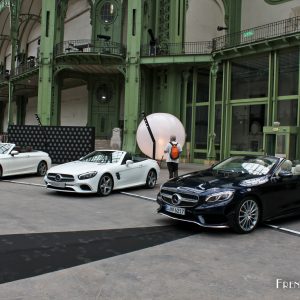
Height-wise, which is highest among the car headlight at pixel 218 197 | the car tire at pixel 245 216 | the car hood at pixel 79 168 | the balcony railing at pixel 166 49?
the balcony railing at pixel 166 49

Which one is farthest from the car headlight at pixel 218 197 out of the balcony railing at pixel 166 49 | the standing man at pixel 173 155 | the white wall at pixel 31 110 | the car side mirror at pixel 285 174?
the white wall at pixel 31 110

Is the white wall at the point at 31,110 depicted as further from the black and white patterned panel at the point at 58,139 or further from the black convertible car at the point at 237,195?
the black convertible car at the point at 237,195

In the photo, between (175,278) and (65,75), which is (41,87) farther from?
(175,278)

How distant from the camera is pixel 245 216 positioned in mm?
7594

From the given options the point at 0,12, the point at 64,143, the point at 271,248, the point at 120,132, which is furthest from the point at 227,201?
the point at 0,12

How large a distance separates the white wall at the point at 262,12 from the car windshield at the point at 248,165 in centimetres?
1854

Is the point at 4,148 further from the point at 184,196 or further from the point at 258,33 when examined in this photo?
the point at 258,33

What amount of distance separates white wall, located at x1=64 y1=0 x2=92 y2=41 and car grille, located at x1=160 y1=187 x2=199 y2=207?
27.3m

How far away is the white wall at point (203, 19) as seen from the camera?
28578mm

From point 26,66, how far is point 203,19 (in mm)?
16216

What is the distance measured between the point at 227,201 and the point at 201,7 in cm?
2450

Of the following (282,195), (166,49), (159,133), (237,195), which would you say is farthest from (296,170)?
(166,49)

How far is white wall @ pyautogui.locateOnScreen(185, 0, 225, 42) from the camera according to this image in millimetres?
28578

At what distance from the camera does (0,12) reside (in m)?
44.5
